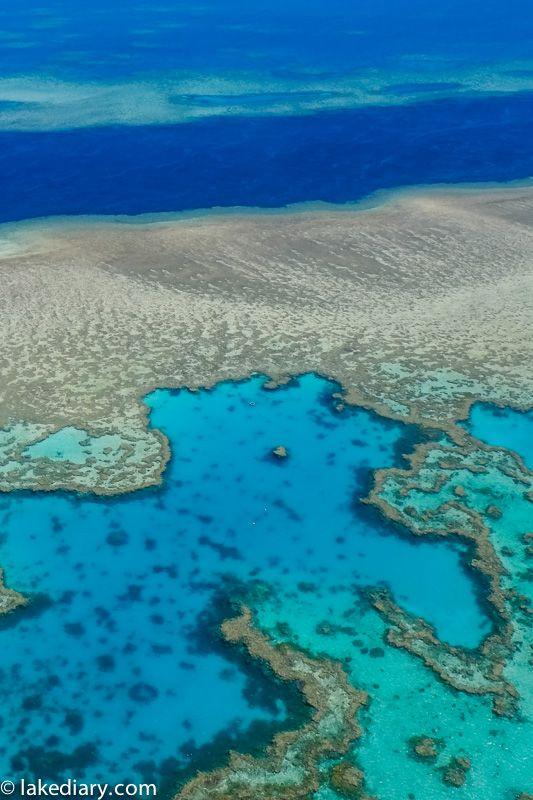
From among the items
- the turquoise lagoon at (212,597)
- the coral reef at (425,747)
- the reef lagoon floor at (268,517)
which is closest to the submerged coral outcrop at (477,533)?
the reef lagoon floor at (268,517)

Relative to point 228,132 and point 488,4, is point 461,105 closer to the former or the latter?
point 228,132

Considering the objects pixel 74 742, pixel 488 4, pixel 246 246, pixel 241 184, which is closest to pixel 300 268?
pixel 246 246

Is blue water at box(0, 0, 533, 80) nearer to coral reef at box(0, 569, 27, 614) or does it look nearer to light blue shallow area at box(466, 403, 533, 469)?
light blue shallow area at box(466, 403, 533, 469)

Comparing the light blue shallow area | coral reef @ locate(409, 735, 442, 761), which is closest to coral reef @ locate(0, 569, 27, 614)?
coral reef @ locate(409, 735, 442, 761)

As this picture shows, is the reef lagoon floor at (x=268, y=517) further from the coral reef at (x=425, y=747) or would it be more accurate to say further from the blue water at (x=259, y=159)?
the blue water at (x=259, y=159)
